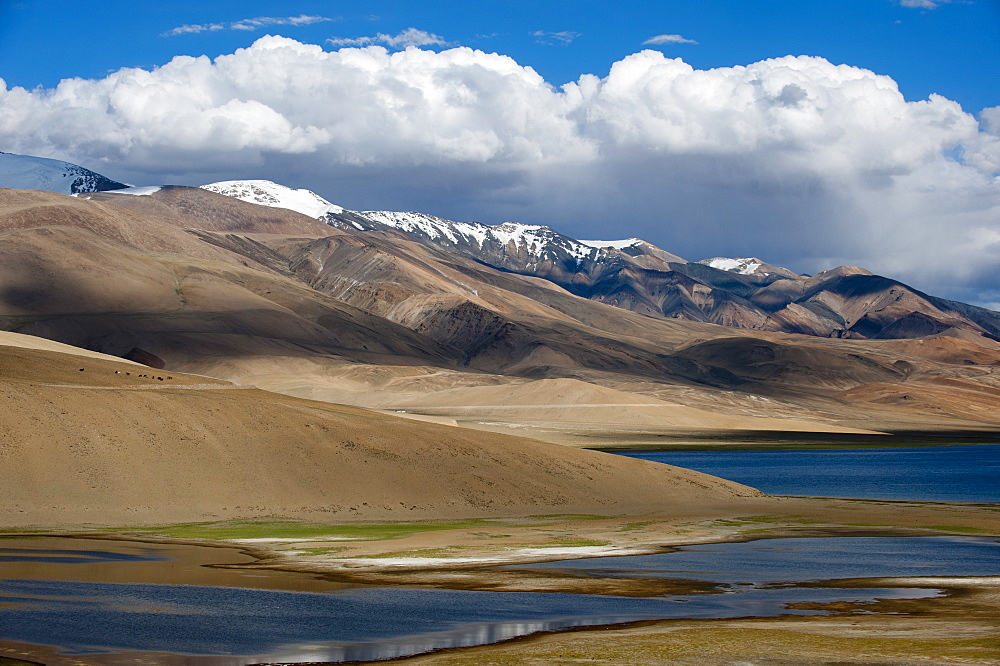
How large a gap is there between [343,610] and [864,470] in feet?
300

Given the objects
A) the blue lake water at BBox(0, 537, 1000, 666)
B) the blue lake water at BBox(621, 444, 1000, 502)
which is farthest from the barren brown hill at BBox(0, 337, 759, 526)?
the blue lake water at BBox(621, 444, 1000, 502)

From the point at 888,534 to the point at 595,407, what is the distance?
461 feet

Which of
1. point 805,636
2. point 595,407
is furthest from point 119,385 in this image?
point 595,407

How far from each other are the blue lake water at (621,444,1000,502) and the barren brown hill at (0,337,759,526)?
17.3 metres

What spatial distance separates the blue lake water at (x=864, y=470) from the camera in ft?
279

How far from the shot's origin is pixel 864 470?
113250mm

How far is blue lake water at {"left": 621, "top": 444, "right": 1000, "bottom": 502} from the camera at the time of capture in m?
85.1

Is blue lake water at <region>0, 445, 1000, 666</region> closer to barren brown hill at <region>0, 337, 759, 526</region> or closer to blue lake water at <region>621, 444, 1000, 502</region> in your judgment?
barren brown hill at <region>0, 337, 759, 526</region>

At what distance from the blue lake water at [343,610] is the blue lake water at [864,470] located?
44.6 m

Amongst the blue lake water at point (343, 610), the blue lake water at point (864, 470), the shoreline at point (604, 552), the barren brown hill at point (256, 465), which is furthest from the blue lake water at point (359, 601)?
the blue lake water at point (864, 470)

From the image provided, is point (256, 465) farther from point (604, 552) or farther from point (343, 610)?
point (343, 610)

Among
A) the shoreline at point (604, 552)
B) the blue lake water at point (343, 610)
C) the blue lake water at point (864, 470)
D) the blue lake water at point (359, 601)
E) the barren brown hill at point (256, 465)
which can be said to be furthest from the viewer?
the blue lake water at point (864, 470)

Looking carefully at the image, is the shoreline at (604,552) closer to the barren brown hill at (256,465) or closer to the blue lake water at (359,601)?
the blue lake water at (359,601)

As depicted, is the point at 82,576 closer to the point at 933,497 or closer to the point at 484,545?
the point at 484,545
